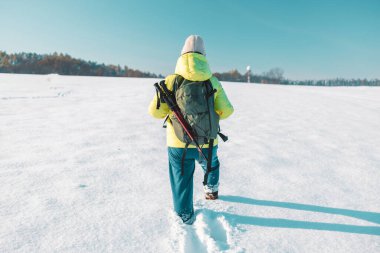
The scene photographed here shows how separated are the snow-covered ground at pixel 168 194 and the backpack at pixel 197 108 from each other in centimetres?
→ 92

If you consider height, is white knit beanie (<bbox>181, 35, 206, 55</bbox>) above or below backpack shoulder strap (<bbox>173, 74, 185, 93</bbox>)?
above

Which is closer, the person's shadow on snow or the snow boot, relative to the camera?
the person's shadow on snow

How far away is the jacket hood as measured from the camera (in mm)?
2479

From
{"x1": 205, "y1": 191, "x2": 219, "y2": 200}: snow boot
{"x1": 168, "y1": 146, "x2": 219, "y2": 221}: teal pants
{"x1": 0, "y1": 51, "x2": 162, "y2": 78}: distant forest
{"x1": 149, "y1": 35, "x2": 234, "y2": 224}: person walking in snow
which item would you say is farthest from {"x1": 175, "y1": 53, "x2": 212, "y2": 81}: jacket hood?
{"x1": 0, "y1": 51, "x2": 162, "y2": 78}: distant forest

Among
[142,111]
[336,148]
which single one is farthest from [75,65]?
[336,148]

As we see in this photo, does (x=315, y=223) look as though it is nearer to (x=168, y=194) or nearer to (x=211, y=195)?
(x=211, y=195)

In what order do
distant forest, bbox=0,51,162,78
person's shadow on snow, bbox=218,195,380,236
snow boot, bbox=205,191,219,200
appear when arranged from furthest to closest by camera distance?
distant forest, bbox=0,51,162,78
snow boot, bbox=205,191,219,200
person's shadow on snow, bbox=218,195,380,236

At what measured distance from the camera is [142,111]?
936 cm

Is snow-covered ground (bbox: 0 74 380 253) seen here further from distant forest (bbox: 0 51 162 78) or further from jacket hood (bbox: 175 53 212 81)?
distant forest (bbox: 0 51 162 78)

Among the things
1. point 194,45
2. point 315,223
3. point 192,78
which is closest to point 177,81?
point 192,78

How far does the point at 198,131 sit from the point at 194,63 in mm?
655

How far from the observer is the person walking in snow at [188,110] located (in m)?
2.50

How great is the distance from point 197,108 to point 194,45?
0.73 metres

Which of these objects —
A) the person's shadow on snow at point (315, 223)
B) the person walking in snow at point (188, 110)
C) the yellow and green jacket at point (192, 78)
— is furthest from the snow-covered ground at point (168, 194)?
the yellow and green jacket at point (192, 78)
